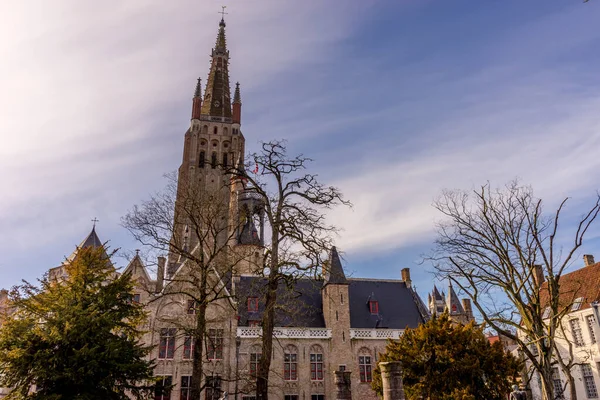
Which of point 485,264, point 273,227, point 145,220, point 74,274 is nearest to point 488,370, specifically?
point 485,264

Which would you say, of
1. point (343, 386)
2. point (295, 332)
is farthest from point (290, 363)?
point (343, 386)

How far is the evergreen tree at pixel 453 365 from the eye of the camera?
18344mm

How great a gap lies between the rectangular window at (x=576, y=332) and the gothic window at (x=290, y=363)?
1844 cm

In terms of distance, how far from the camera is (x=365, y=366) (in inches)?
1198

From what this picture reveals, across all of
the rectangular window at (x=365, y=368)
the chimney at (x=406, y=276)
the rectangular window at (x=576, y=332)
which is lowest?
the rectangular window at (x=365, y=368)

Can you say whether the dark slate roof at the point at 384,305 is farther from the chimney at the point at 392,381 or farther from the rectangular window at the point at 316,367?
the chimney at the point at 392,381

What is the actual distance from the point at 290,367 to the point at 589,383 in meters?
19.2

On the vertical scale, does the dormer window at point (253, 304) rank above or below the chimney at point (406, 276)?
below

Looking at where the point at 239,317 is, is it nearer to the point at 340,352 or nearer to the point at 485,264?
the point at 340,352

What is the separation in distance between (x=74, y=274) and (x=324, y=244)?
1002 centimetres

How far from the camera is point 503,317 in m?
16.8

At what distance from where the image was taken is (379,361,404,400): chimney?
50.7 ft

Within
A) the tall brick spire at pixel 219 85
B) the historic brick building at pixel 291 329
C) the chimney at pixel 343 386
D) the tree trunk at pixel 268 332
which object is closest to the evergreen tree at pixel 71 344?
the tree trunk at pixel 268 332

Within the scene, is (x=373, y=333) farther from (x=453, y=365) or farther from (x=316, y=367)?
(x=453, y=365)
